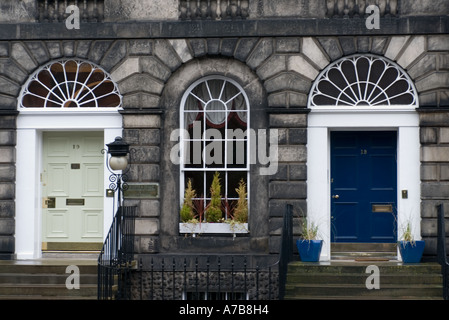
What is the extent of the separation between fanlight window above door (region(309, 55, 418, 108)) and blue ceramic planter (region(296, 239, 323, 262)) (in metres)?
2.45

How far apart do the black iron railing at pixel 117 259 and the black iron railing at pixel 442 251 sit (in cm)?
509

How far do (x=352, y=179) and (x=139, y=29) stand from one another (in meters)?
4.66

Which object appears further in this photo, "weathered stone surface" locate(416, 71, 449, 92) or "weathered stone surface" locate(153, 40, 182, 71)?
"weathered stone surface" locate(153, 40, 182, 71)

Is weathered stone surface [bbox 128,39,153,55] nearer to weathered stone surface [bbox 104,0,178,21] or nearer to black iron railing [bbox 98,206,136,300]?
weathered stone surface [bbox 104,0,178,21]

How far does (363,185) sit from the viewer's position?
16125 mm

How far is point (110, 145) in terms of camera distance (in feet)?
47.5

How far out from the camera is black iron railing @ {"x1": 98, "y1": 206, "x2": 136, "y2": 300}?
13961 millimetres

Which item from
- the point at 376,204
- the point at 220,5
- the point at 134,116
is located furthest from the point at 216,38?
the point at 376,204

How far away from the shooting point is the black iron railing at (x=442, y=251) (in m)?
14.0

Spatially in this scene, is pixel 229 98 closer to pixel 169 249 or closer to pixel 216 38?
pixel 216 38

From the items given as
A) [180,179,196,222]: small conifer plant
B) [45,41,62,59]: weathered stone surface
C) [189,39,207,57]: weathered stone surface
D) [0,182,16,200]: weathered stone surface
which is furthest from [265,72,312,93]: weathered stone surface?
[0,182,16,200]: weathered stone surface

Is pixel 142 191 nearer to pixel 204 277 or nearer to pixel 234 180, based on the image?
pixel 234 180
